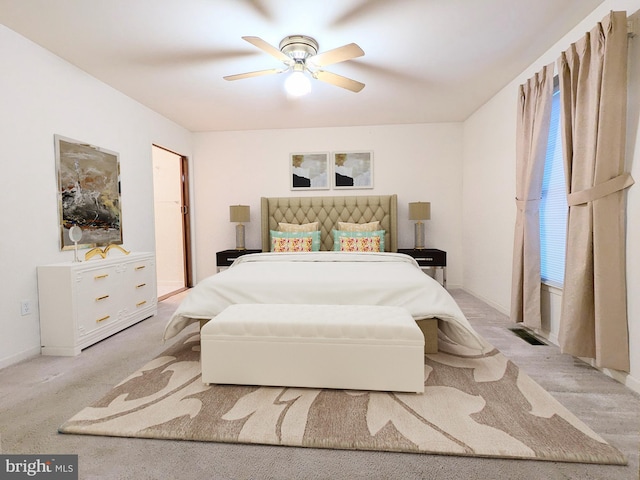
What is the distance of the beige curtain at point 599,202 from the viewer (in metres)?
2.09

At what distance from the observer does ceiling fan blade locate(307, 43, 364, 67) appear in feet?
8.04

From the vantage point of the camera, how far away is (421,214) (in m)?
4.76

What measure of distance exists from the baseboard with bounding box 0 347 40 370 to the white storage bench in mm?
1670

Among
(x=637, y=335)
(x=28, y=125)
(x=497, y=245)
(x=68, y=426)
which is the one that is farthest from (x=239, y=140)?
(x=637, y=335)

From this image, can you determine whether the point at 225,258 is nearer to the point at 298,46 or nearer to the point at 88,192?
the point at 88,192

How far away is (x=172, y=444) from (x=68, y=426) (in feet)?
1.92

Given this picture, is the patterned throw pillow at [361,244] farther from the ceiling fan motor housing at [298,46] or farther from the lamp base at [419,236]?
the ceiling fan motor housing at [298,46]

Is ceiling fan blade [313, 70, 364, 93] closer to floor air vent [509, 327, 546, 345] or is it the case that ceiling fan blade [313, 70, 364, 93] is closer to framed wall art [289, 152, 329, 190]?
framed wall art [289, 152, 329, 190]

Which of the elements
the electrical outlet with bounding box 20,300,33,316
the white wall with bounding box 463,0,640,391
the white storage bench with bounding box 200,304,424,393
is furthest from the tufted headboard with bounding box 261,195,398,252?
the white storage bench with bounding box 200,304,424,393

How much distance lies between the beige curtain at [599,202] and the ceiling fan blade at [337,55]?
5.19ft

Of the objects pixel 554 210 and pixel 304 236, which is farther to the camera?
pixel 304 236

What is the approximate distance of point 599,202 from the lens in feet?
7.16

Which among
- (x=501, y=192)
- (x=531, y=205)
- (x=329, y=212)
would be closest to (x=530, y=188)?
(x=531, y=205)

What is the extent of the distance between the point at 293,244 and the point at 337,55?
2561mm
